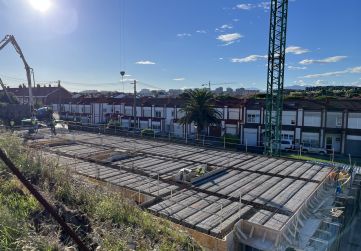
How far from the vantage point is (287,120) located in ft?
134

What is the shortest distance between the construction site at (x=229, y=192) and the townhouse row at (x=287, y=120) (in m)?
17.9

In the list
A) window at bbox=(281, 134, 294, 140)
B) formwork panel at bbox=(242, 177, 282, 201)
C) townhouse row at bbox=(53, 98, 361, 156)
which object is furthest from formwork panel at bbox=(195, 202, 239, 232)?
window at bbox=(281, 134, 294, 140)

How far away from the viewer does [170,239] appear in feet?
23.1

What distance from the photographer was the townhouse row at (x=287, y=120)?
3781 cm

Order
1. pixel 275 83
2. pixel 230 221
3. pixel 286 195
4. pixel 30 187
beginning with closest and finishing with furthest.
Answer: pixel 30 187 < pixel 230 221 < pixel 286 195 < pixel 275 83

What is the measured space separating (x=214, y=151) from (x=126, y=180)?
10.9m

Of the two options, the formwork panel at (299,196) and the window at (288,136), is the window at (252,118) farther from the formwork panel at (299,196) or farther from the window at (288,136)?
the formwork panel at (299,196)

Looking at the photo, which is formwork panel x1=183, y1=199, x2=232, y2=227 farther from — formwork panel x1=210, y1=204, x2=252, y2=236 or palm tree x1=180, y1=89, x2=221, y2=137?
palm tree x1=180, y1=89, x2=221, y2=137

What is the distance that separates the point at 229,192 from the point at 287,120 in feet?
95.9

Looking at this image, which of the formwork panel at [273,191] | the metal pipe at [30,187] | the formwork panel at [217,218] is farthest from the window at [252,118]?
the metal pipe at [30,187]

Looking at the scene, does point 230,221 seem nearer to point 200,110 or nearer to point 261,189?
point 261,189

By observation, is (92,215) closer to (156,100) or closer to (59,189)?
(59,189)

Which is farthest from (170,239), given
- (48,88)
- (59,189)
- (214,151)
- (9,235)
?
(48,88)

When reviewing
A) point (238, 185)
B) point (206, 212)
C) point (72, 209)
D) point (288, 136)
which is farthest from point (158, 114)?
point (72, 209)
